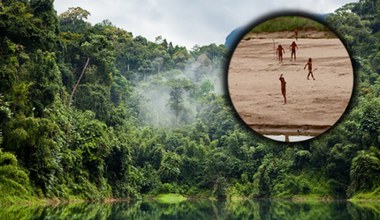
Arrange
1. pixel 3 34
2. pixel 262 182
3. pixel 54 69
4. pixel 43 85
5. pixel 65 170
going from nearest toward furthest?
pixel 3 34 → pixel 43 85 → pixel 54 69 → pixel 65 170 → pixel 262 182

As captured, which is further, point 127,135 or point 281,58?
point 127,135

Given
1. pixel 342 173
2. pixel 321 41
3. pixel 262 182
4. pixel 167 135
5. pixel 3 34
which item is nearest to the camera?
pixel 321 41

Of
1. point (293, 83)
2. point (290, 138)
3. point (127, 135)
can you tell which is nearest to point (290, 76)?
point (293, 83)

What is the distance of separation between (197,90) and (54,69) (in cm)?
2588

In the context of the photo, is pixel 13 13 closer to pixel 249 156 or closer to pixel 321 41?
pixel 321 41

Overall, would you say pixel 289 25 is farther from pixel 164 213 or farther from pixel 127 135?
pixel 127 135

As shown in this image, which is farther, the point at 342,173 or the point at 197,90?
the point at 197,90

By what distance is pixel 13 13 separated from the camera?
13938 millimetres

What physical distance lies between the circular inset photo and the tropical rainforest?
0.12 ft

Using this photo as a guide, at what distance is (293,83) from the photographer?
0.99 metres

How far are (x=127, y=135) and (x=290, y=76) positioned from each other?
26.8m

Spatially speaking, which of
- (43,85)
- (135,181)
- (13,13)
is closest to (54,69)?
(43,85)

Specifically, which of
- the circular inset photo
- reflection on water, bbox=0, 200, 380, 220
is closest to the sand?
the circular inset photo

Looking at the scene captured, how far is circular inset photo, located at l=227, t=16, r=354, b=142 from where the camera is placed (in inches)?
39.0
